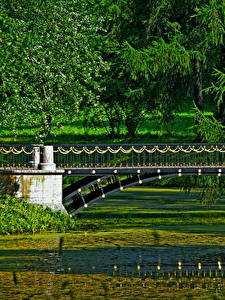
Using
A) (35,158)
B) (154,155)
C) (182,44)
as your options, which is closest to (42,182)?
(35,158)

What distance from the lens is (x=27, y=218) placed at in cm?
2856

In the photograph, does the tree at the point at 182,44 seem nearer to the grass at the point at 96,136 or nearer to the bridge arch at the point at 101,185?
the bridge arch at the point at 101,185

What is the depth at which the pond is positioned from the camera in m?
17.8

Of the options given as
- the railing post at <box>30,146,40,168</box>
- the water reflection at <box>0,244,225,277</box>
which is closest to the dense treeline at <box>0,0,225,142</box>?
the railing post at <box>30,146,40,168</box>

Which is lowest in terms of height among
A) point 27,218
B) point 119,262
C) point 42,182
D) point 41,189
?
point 119,262

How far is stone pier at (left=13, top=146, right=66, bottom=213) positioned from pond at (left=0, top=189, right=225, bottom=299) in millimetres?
2063

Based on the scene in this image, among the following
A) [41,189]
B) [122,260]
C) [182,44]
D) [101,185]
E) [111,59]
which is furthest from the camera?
[111,59]

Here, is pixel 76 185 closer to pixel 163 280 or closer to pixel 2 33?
pixel 2 33

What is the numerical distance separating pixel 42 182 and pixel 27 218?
2.22 m

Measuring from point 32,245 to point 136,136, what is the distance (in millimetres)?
37200

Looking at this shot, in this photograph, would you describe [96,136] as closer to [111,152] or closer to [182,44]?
[182,44]

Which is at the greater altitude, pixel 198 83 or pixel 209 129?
pixel 198 83

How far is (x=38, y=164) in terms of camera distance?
3070 centimetres

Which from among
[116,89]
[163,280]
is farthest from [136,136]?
[163,280]
